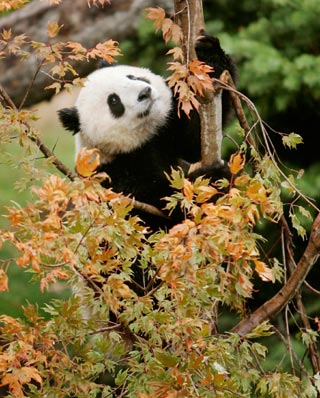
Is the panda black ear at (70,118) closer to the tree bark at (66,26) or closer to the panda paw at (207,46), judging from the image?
the panda paw at (207,46)

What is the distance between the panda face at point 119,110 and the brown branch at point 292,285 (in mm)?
1379

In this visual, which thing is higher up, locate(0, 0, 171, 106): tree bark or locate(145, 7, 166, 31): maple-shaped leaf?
→ locate(145, 7, 166, 31): maple-shaped leaf

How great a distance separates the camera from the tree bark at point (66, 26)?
6137 millimetres

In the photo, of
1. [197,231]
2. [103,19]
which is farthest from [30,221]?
[103,19]

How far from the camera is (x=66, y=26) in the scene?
20.8 ft

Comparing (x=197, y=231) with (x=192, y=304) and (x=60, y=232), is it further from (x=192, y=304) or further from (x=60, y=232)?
(x=60, y=232)

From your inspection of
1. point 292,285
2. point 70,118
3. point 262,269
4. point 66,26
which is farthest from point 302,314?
point 66,26

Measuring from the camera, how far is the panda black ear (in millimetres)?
3951

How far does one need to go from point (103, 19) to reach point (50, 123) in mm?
3137

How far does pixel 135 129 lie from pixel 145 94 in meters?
0.28

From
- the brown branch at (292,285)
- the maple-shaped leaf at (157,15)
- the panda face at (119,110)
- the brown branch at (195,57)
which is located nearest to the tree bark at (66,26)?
the panda face at (119,110)

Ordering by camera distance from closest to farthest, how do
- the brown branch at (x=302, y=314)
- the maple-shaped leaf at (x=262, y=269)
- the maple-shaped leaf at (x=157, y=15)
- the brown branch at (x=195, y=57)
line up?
1. the maple-shaped leaf at (x=262, y=269)
2. the maple-shaped leaf at (x=157, y=15)
3. the brown branch at (x=195, y=57)
4. the brown branch at (x=302, y=314)

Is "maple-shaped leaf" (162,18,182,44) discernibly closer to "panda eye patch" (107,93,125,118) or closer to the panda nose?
the panda nose

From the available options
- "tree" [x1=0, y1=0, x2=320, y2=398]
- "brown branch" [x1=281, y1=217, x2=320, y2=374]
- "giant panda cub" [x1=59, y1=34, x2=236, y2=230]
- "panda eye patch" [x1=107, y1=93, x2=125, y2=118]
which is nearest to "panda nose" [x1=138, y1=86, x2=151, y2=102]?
"giant panda cub" [x1=59, y1=34, x2=236, y2=230]
